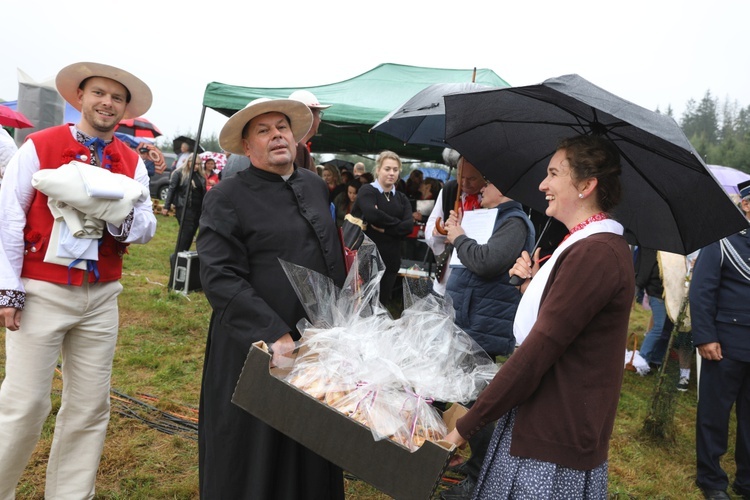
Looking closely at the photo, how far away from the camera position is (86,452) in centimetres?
262

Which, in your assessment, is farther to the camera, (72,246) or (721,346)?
(721,346)

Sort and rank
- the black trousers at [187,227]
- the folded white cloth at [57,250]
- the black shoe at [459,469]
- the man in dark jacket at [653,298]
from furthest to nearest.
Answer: the black trousers at [187,227], the man in dark jacket at [653,298], the black shoe at [459,469], the folded white cloth at [57,250]

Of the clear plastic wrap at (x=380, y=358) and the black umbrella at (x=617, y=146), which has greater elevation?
the black umbrella at (x=617, y=146)

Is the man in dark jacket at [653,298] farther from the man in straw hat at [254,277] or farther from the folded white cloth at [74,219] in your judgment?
the folded white cloth at [74,219]

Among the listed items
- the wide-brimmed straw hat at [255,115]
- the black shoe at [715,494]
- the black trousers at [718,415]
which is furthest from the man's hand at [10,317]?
the black shoe at [715,494]

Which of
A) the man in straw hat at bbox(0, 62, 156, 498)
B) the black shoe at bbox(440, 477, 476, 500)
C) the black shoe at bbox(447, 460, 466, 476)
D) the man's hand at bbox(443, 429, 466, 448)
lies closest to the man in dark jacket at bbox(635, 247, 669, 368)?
the black shoe at bbox(447, 460, 466, 476)

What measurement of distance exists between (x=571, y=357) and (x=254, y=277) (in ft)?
4.19

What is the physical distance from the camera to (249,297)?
6.78ft

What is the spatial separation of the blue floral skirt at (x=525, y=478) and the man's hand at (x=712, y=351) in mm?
2170

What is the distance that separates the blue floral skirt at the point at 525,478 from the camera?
5.43 feet

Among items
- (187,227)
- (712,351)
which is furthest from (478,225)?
(187,227)

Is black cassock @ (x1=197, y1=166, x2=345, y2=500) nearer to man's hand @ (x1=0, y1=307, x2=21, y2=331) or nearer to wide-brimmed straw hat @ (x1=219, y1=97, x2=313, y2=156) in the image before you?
wide-brimmed straw hat @ (x1=219, y1=97, x2=313, y2=156)

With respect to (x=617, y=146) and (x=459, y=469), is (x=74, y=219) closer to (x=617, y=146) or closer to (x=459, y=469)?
(x=617, y=146)

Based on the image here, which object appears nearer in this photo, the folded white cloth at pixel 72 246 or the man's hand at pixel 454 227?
the folded white cloth at pixel 72 246
